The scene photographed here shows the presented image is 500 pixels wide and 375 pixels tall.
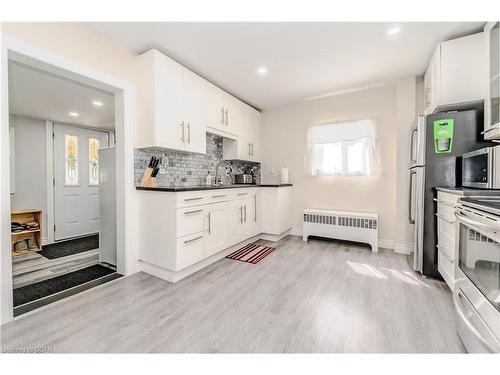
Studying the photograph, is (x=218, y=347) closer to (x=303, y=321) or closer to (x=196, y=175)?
(x=303, y=321)

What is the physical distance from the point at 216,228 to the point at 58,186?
346 cm

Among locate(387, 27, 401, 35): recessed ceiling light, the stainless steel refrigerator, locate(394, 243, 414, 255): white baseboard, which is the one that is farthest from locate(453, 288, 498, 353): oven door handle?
locate(387, 27, 401, 35): recessed ceiling light

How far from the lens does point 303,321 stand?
1512 mm

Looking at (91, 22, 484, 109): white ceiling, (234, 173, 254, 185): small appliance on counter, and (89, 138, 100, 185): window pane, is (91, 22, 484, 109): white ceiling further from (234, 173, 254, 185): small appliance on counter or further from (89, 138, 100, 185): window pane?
(89, 138, 100, 185): window pane

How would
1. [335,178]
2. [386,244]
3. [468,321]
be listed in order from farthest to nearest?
[335,178] < [386,244] < [468,321]

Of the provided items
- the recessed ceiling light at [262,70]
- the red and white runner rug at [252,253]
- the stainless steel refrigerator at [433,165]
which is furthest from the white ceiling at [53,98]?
the stainless steel refrigerator at [433,165]

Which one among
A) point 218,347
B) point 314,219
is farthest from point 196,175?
point 218,347

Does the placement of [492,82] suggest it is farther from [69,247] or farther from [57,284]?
[69,247]

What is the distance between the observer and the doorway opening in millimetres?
2293

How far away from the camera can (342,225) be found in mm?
3303

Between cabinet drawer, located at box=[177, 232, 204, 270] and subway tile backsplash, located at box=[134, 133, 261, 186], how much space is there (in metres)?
0.85

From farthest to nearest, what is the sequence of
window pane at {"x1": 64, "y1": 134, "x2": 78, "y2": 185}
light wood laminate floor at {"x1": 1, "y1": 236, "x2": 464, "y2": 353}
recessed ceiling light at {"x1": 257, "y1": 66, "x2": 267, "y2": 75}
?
window pane at {"x1": 64, "y1": 134, "x2": 78, "y2": 185}, recessed ceiling light at {"x1": 257, "y1": 66, "x2": 267, "y2": 75}, light wood laminate floor at {"x1": 1, "y1": 236, "x2": 464, "y2": 353}

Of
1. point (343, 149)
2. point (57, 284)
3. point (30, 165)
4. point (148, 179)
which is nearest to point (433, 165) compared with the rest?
point (343, 149)

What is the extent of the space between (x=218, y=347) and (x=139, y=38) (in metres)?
2.73
